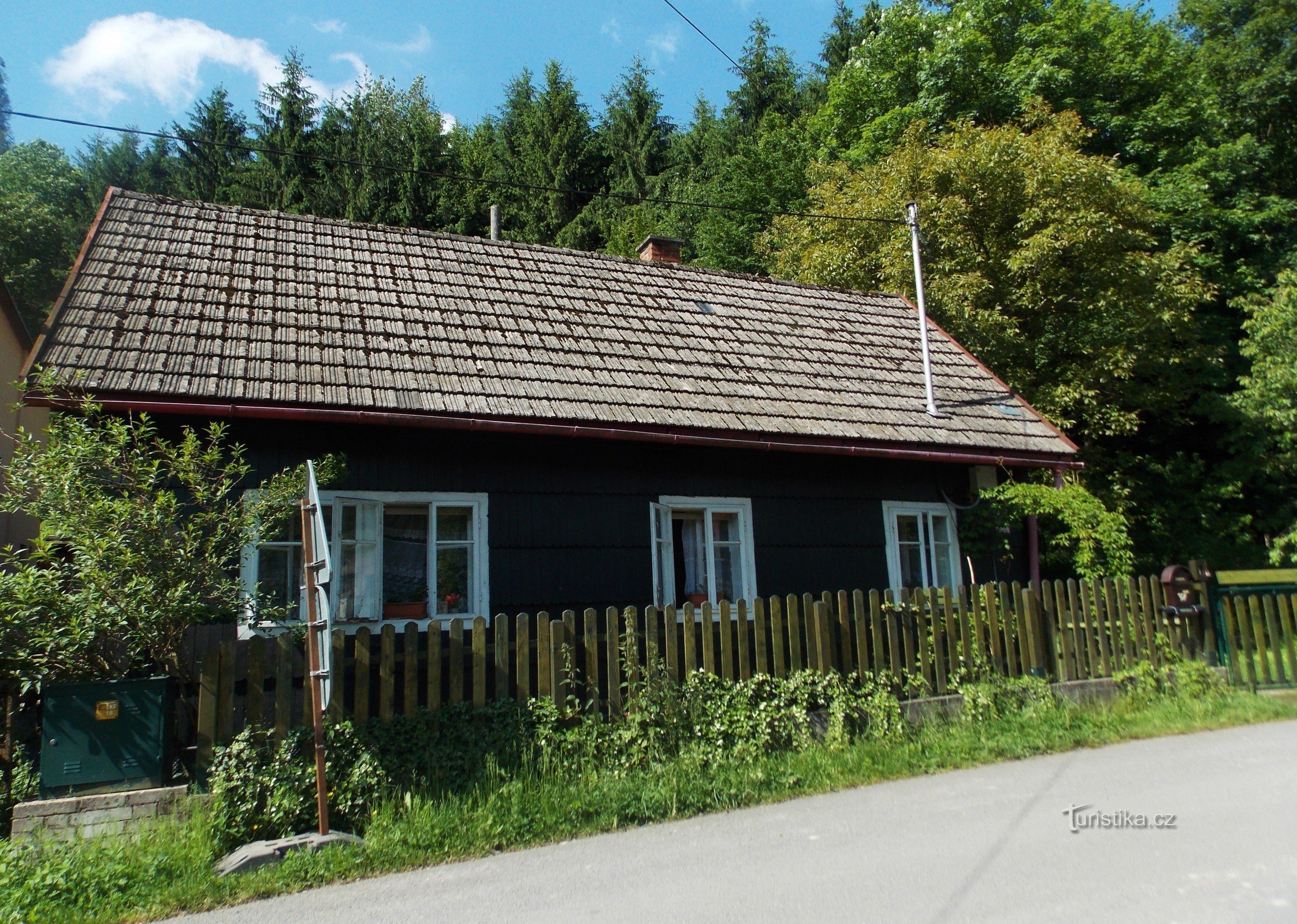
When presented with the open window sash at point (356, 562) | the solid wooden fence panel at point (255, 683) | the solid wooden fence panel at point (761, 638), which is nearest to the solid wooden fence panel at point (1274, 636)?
the solid wooden fence panel at point (761, 638)

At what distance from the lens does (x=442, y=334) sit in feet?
30.7

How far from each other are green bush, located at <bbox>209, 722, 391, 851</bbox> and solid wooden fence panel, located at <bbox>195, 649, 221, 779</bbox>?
7 centimetres

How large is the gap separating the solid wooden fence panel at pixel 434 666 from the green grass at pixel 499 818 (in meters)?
0.68

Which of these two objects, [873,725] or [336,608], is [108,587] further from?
[873,725]

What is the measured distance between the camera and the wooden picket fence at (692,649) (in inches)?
223

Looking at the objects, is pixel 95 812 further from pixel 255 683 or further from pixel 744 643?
pixel 744 643

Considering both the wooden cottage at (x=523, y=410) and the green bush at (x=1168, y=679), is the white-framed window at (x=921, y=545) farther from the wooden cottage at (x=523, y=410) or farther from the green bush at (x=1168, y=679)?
the green bush at (x=1168, y=679)

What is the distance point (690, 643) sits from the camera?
6898 millimetres

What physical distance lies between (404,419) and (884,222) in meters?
14.9

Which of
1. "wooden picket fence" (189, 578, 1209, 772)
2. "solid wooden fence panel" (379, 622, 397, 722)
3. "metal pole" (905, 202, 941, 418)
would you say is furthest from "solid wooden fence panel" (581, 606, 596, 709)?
"metal pole" (905, 202, 941, 418)

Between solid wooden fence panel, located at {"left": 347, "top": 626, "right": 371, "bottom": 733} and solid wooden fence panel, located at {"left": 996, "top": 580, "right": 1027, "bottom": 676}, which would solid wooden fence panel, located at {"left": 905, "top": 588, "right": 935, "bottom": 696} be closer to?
solid wooden fence panel, located at {"left": 996, "top": 580, "right": 1027, "bottom": 676}

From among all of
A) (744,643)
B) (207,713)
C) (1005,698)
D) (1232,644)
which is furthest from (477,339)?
(1232,644)

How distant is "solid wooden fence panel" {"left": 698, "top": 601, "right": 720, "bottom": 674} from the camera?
6895mm

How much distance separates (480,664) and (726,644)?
199 centimetres
